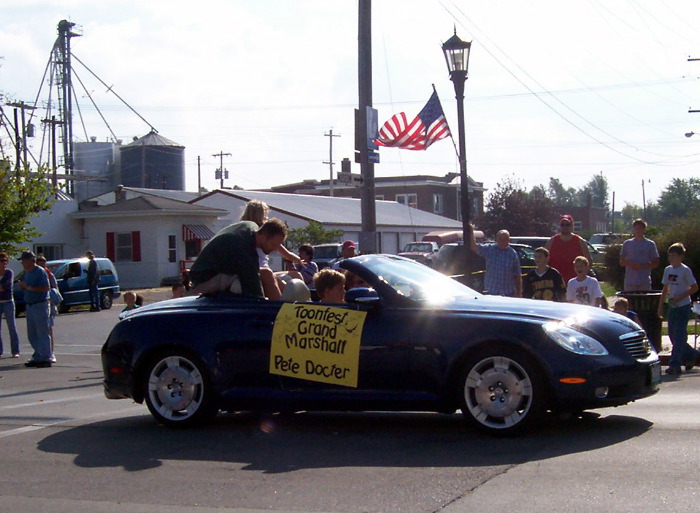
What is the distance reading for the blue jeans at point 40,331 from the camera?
599 inches

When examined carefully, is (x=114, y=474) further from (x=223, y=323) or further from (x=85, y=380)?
(x=85, y=380)

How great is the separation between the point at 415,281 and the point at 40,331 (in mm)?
9290

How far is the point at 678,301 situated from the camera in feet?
39.0

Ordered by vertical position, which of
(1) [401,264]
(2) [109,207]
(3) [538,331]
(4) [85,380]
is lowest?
(4) [85,380]

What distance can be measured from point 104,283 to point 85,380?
19.0 m

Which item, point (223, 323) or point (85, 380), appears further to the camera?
point (85, 380)

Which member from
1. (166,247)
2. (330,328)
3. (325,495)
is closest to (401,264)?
(330,328)

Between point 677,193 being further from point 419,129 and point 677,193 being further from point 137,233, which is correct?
point 419,129

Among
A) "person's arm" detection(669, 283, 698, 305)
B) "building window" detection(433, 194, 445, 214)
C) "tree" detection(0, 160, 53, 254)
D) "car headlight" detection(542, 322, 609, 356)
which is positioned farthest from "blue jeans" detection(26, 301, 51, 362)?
"building window" detection(433, 194, 445, 214)

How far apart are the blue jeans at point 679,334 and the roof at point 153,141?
6862 centimetres

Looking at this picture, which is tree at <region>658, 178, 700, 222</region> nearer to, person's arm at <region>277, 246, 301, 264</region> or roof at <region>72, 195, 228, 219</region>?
roof at <region>72, 195, 228, 219</region>

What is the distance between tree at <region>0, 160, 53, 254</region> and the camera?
96.3ft

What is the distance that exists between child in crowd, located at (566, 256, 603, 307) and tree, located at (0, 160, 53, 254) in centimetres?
2131

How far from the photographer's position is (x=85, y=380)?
13.1 m
